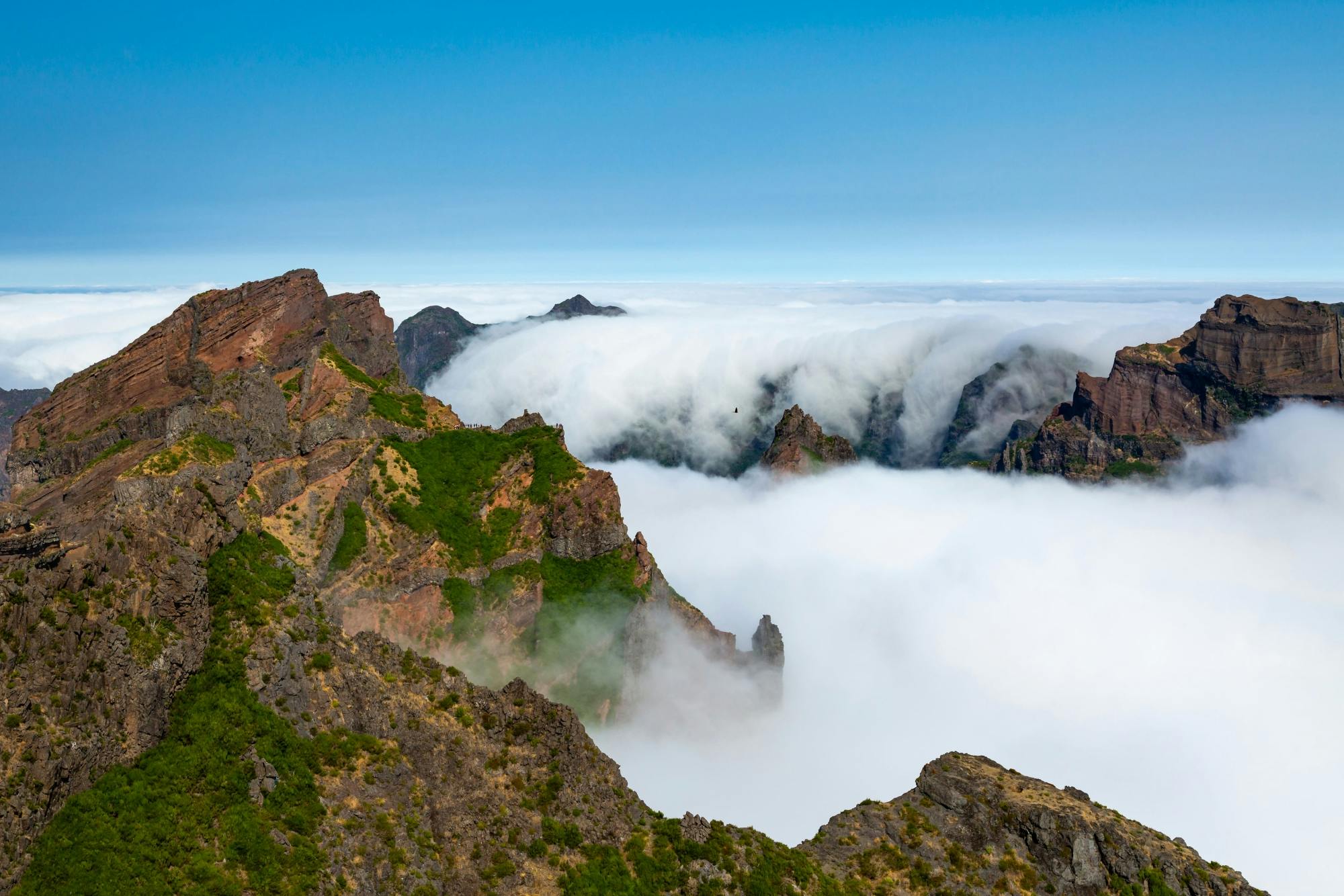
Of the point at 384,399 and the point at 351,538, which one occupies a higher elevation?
the point at 384,399

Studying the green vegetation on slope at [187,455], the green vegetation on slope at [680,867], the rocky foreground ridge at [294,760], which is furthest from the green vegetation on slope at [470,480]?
the green vegetation on slope at [680,867]

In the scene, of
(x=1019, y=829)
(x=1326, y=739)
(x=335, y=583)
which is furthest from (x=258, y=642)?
(x=1326, y=739)

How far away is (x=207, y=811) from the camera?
4466 cm

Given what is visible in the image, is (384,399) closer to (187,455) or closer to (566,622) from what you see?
(187,455)

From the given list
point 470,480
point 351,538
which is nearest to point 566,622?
point 470,480

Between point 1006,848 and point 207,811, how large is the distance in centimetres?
5249

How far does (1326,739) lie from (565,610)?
18276 cm

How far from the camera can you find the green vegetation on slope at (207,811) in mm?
39531

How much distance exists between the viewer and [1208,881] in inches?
2210

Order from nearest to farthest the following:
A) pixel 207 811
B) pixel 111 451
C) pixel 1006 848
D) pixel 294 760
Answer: pixel 207 811 → pixel 294 760 → pixel 1006 848 → pixel 111 451

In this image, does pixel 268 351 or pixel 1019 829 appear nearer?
pixel 1019 829

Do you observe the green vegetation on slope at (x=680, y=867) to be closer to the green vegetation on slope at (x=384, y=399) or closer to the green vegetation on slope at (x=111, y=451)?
the green vegetation on slope at (x=384, y=399)

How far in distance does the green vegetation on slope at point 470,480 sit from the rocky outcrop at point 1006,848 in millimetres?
63951

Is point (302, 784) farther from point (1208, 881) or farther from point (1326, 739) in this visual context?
point (1326, 739)
